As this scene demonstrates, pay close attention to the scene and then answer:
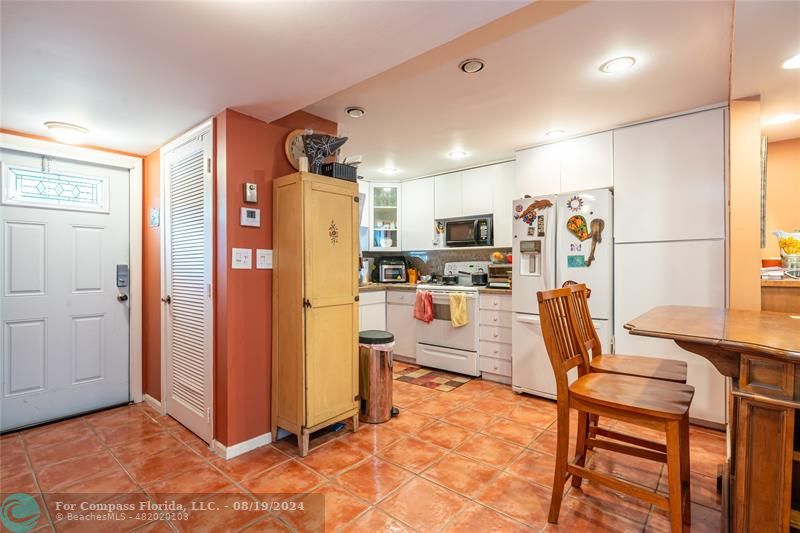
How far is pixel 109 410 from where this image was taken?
121 inches

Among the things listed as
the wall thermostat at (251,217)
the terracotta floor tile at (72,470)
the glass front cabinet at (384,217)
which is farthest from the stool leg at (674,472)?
the glass front cabinet at (384,217)

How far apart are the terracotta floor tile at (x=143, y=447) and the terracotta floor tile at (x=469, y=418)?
6.37 ft

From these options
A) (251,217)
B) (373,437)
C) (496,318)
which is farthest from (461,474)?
(251,217)

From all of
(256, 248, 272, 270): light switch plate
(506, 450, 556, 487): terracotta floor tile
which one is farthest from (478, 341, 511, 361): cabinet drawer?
(256, 248, 272, 270): light switch plate

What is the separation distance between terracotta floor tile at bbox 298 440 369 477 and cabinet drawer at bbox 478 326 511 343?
1845mm

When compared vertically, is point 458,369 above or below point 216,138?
below

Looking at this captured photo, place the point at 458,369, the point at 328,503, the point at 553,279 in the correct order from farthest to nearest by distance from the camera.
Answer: the point at 458,369 < the point at 553,279 < the point at 328,503

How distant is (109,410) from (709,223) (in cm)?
498

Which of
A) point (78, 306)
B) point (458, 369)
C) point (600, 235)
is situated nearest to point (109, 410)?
point (78, 306)

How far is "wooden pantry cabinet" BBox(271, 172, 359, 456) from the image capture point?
89.4 inches

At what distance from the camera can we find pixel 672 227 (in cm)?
273

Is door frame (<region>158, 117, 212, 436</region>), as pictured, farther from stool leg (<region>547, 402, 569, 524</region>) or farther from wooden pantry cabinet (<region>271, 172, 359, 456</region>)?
stool leg (<region>547, 402, 569, 524</region>)

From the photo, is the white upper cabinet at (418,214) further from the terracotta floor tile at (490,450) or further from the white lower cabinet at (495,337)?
the terracotta floor tile at (490,450)

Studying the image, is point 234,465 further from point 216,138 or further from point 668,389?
point 668,389
